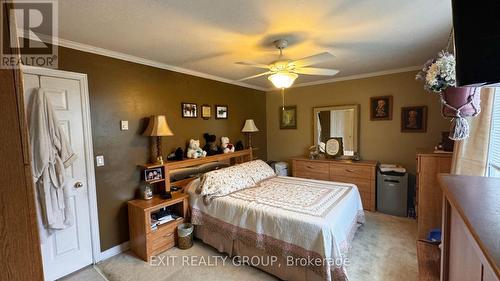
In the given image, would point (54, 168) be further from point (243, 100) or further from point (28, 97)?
point (243, 100)

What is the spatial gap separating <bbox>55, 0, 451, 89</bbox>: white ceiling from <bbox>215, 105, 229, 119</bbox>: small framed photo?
43.8 inches

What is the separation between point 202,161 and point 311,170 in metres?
2.18

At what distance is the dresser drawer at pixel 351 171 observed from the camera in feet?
12.1

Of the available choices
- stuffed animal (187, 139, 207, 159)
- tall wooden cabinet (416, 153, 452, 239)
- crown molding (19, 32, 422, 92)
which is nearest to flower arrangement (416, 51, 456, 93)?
tall wooden cabinet (416, 153, 452, 239)

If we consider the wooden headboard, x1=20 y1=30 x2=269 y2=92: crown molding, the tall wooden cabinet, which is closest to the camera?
x1=20 y1=30 x2=269 y2=92: crown molding

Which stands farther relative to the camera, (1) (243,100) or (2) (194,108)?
(1) (243,100)

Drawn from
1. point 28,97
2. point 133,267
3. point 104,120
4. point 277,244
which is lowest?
point 133,267

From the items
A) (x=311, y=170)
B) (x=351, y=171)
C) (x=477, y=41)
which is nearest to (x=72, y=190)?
(x=477, y=41)

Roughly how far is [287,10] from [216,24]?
0.63 metres

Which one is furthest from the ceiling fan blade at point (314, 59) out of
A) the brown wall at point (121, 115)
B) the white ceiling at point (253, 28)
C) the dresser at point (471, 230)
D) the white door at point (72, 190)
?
the white door at point (72, 190)

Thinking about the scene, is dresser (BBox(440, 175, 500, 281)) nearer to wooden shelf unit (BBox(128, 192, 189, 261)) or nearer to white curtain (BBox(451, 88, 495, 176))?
white curtain (BBox(451, 88, 495, 176))

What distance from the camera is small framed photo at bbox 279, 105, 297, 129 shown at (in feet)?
16.0

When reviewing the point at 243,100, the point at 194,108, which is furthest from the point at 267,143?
the point at 194,108

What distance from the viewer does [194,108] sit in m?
3.53
